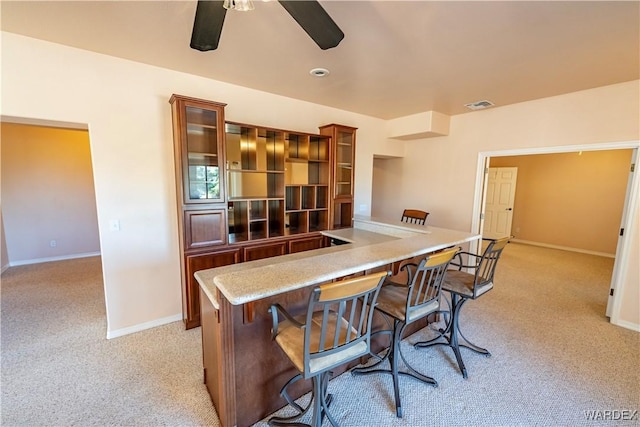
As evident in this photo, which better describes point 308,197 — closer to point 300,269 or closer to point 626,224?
point 300,269

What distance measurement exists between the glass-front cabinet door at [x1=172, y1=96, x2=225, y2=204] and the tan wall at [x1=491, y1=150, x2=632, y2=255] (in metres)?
7.34

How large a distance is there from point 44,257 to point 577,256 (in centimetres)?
1063

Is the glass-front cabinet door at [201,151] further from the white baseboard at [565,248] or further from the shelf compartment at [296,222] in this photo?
the white baseboard at [565,248]

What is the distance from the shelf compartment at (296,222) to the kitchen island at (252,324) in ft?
5.33

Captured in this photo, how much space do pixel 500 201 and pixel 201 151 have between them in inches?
292

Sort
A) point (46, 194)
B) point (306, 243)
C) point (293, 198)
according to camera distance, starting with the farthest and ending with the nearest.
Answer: point (46, 194), point (293, 198), point (306, 243)

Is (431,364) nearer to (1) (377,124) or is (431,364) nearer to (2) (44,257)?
(1) (377,124)

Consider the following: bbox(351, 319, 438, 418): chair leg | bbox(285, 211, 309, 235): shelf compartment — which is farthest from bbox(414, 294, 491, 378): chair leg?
bbox(285, 211, 309, 235): shelf compartment

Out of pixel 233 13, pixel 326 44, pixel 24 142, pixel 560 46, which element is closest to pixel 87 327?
pixel 233 13

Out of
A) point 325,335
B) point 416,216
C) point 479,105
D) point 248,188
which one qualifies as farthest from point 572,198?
point 325,335

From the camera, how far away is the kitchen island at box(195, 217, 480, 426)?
145 cm

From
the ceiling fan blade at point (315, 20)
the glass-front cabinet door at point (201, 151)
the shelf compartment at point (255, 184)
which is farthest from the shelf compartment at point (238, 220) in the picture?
the ceiling fan blade at point (315, 20)

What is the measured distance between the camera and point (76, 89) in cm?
238

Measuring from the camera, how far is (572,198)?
242 inches
